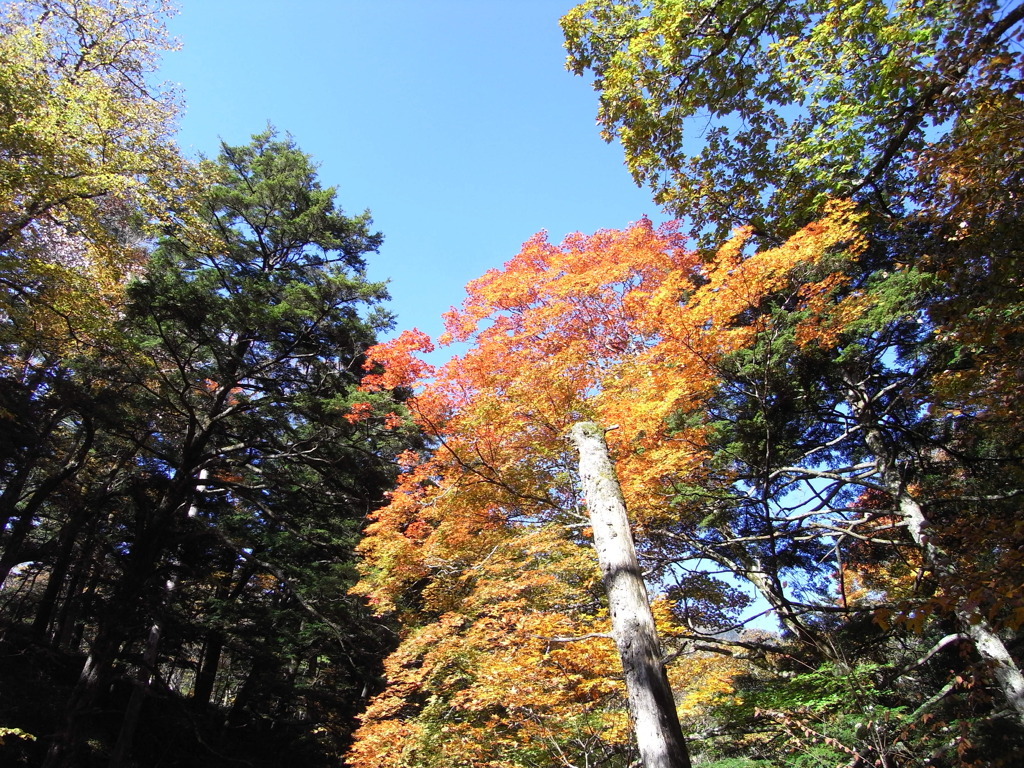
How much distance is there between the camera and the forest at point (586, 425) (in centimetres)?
456

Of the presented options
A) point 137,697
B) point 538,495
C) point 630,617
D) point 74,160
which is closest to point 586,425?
point 630,617

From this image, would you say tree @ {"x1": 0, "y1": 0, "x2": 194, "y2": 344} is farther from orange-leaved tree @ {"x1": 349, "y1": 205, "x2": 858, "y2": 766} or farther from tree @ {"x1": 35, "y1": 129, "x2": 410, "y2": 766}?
orange-leaved tree @ {"x1": 349, "y1": 205, "x2": 858, "y2": 766}

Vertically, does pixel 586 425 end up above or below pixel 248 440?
below

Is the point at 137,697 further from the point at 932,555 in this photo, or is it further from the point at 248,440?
the point at 932,555

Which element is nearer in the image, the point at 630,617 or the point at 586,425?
the point at 630,617

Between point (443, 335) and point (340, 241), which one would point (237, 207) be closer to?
point (340, 241)

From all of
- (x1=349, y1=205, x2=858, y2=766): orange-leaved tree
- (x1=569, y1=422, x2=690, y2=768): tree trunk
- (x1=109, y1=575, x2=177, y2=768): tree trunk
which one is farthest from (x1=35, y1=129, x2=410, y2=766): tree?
(x1=569, y1=422, x2=690, y2=768): tree trunk

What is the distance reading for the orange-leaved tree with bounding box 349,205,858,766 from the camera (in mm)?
6484

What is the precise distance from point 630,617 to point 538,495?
460 cm

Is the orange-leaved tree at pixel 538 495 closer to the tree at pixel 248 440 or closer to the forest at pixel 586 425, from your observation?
the forest at pixel 586 425

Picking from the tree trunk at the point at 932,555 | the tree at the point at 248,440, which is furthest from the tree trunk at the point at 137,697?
the tree trunk at the point at 932,555

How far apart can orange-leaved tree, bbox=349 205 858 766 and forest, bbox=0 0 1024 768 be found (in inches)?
2.8

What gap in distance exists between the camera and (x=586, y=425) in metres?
5.08

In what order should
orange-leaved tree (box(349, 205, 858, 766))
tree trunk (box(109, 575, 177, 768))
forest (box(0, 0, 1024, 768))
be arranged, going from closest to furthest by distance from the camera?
1. forest (box(0, 0, 1024, 768))
2. orange-leaved tree (box(349, 205, 858, 766))
3. tree trunk (box(109, 575, 177, 768))
